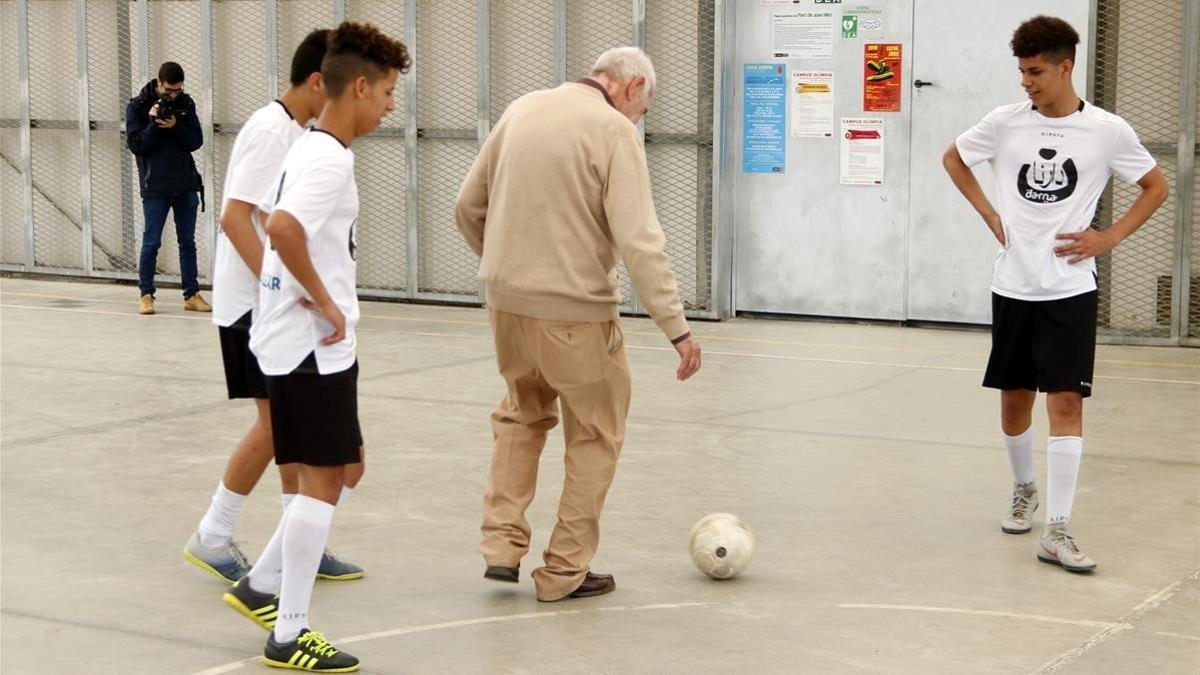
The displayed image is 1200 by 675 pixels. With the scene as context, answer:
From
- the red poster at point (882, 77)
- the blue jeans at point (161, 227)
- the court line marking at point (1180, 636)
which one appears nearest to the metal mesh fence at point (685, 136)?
the red poster at point (882, 77)

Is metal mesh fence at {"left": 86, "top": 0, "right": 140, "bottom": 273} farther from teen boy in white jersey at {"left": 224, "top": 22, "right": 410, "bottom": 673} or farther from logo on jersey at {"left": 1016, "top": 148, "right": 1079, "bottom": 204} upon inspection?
teen boy in white jersey at {"left": 224, "top": 22, "right": 410, "bottom": 673}

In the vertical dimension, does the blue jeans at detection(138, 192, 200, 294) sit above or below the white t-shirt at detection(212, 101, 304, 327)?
below

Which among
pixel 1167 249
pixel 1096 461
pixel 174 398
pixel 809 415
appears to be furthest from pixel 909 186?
pixel 174 398

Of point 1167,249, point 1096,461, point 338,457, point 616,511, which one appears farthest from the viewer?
point 1167,249

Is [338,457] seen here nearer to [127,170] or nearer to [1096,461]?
[1096,461]

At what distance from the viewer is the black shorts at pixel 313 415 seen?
4844mm

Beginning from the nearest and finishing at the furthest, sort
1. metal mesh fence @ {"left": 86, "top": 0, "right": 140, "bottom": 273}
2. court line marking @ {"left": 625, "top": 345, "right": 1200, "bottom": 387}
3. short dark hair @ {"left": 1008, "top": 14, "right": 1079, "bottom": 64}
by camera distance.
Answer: short dark hair @ {"left": 1008, "top": 14, "right": 1079, "bottom": 64} < court line marking @ {"left": 625, "top": 345, "right": 1200, "bottom": 387} < metal mesh fence @ {"left": 86, "top": 0, "right": 140, "bottom": 273}

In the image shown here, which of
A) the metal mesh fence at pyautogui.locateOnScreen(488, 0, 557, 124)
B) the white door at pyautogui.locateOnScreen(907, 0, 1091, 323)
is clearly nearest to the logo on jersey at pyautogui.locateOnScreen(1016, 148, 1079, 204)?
the white door at pyautogui.locateOnScreen(907, 0, 1091, 323)

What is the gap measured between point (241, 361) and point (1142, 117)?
26.9ft

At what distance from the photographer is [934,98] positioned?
12.5 m

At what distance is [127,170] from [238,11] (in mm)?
1944

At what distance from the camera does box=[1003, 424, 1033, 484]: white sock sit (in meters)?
6.67

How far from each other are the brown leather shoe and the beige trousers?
0.05m

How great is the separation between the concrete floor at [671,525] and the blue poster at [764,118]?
2291 mm
